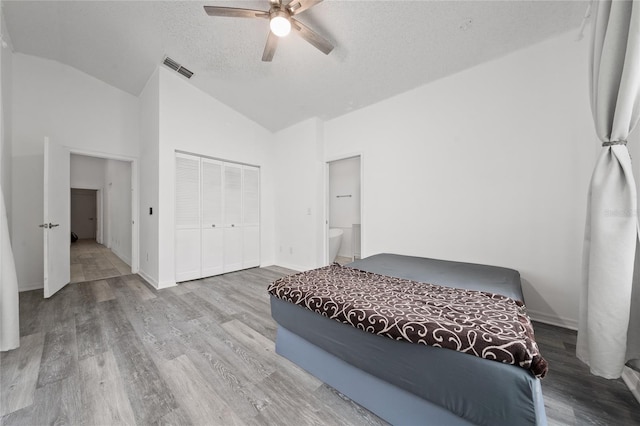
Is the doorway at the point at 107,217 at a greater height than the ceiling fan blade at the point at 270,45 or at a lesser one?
lesser

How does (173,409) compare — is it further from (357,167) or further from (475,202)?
(357,167)

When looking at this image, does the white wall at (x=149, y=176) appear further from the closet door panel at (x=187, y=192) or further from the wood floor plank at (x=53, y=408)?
the wood floor plank at (x=53, y=408)

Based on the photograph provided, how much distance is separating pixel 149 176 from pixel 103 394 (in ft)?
9.86

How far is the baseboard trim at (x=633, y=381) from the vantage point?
1.27m

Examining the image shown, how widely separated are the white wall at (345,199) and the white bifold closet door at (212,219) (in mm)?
2597

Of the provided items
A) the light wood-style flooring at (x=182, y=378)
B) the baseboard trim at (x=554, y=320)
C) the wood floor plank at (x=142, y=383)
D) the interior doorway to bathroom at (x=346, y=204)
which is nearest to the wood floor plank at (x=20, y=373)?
the light wood-style flooring at (x=182, y=378)

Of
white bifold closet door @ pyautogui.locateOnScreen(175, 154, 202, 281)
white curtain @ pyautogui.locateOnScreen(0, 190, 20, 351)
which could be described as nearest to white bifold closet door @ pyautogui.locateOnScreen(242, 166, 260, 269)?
white bifold closet door @ pyautogui.locateOnScreen(175, 154, 202, 281)

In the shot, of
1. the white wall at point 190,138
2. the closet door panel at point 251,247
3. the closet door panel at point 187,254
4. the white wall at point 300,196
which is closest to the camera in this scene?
the white wall at point 190,138

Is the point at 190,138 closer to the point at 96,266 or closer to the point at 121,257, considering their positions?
the point at 96,266

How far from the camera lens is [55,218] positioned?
2955 millimetres

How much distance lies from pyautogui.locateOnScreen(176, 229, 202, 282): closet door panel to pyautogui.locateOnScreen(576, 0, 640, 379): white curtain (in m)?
4.17

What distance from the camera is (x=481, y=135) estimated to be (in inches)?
97.4

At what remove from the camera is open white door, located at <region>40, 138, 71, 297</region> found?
9.02 feet

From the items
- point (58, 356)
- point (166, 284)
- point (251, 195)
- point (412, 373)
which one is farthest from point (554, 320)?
point (166, 284)
